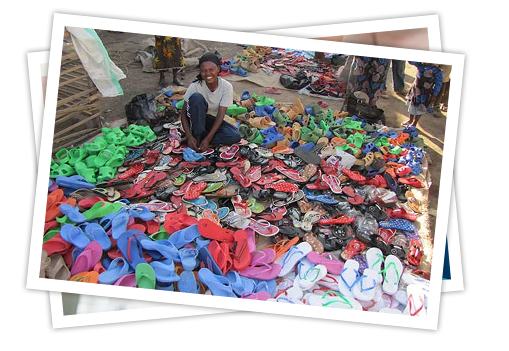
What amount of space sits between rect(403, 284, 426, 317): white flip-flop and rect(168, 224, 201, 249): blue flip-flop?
1106 millimetres

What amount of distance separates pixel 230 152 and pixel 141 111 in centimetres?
86

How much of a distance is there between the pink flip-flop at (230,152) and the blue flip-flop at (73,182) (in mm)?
848

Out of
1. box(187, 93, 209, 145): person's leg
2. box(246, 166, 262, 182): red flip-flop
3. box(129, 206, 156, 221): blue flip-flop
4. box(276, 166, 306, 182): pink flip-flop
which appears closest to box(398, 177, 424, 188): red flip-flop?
box(276, 166, 306, 182): pink flip-flop

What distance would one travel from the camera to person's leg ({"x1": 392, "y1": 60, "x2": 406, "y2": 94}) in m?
3.80

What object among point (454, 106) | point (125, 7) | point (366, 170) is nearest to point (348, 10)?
point (454, 106)

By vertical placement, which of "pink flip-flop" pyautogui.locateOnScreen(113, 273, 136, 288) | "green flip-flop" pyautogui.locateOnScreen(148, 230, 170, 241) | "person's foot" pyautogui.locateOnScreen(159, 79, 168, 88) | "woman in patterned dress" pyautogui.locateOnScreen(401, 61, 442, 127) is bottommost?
"pink flip-flop" pyautogui.locateOnScreen(113, 273, 136, 288)

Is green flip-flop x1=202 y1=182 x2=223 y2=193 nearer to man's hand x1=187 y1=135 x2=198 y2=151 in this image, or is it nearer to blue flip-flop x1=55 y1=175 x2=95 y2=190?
man's hand x1=187 y1=135 x2=198 y2=151

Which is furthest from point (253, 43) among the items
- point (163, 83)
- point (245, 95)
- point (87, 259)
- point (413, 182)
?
point (163, 83)

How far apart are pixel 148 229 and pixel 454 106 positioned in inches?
65.1

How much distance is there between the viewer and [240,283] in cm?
214

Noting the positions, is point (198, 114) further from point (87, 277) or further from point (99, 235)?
point (87, 277)

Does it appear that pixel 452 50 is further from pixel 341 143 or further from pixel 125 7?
pixel 125 7

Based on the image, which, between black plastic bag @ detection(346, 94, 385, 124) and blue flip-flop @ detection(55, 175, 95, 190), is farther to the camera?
black plastic bag @ detection(346, 94, 385, 124)

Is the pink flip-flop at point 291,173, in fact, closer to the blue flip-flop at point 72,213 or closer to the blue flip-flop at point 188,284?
the blue flip-flop at point 188,284
